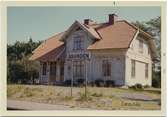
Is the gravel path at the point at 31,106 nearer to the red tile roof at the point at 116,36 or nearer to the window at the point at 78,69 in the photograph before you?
the window at the point at 78,69

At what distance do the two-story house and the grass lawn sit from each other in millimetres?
65

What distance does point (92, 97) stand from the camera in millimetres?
3748

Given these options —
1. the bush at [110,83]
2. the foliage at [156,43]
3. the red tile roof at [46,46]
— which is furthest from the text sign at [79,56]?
the foliage at [156,43]

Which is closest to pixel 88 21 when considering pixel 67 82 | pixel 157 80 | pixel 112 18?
pixel 112 18

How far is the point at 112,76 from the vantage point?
3.74 meters

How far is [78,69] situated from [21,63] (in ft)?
1.28

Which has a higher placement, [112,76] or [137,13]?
[137,13]

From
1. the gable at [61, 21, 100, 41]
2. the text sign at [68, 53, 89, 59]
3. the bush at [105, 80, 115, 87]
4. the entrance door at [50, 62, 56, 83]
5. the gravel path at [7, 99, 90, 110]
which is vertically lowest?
the gravel path at [7, 99, 90, 110]

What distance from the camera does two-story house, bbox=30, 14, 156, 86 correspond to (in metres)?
3.74

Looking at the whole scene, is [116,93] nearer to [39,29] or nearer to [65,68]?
[65,68]

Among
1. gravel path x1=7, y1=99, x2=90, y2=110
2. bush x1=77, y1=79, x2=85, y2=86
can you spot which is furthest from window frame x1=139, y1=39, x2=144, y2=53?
gravel path x1=7, y1=99, x2=90, y2=110

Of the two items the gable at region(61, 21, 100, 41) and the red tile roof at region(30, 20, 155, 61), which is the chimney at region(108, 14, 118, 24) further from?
the gable at region(61, 21, 100, 41)

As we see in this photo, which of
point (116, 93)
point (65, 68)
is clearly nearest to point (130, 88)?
point (116, 93)

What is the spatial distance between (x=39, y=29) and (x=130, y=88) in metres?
0.74
